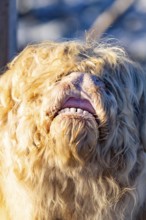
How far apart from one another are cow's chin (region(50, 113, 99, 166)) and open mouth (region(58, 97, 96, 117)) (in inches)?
0.7

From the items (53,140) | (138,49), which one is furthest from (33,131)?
(138,49)

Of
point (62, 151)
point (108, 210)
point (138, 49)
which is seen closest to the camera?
point (62, 151)

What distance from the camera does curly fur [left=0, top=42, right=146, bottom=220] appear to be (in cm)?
267

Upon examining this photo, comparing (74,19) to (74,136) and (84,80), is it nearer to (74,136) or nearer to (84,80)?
(84,80)

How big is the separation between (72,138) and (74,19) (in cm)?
332

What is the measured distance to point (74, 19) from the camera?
5859mm

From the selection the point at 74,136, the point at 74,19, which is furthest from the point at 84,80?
the point at 74,19

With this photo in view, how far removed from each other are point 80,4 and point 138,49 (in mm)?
539

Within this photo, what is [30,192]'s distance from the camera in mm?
2811

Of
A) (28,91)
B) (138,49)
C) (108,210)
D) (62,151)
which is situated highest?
(138,49)

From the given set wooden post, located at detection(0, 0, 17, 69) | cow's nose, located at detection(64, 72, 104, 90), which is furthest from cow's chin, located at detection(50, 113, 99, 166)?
wooden post, located at detection(0, 0, 17, 69)

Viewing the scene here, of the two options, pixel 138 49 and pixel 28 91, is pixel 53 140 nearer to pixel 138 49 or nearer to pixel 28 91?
pixel 28 91

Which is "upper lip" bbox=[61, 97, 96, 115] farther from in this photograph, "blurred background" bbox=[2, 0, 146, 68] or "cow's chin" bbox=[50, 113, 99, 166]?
"blurred background" bbox=[2, 0, 146, 68]

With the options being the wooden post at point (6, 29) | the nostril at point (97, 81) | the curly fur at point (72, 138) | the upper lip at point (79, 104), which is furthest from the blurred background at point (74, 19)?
the upper lip at point (79, 104)
